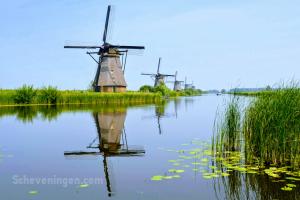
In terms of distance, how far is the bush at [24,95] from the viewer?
3247cm

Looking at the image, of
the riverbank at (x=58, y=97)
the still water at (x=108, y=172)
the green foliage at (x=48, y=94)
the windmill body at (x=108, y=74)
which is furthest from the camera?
the windmill body at (x=108, y=74)

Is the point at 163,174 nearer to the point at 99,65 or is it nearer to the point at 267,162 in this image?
the point at 267,162

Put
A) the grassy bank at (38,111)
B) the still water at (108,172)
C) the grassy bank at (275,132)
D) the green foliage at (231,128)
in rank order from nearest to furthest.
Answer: the still water at (108,172), the grassy bank at (275,132), the green foliage at (231,128), the grassy bank at (38,111)

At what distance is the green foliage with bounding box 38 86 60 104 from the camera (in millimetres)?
34188

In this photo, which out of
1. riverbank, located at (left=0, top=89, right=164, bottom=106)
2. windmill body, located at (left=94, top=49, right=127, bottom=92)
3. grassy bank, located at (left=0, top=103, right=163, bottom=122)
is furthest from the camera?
windmill body, located at (left=94, top=49, right=127, bottom=92)

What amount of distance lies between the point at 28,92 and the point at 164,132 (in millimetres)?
23122

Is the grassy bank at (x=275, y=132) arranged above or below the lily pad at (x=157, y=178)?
above

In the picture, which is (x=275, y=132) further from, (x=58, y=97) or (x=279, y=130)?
(x=58, y=97)

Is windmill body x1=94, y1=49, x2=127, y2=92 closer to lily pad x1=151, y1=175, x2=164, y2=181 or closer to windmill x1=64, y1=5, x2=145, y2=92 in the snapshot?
windmill x1=64, y1=5, x2=145, y2=92

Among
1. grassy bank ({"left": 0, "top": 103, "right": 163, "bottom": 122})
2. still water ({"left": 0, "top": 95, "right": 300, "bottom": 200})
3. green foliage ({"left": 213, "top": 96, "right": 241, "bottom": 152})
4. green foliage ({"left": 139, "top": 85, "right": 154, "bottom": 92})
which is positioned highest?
green foliage ({"left": 139, "top": 85, "right": 154, "bottom": 92})

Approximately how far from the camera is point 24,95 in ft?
107

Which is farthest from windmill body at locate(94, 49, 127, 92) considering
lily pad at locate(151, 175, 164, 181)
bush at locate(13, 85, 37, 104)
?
lily pad at locate(151, 175, 164, 181)

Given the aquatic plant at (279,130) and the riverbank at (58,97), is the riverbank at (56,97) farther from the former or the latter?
the aquatic plant at (279,130)

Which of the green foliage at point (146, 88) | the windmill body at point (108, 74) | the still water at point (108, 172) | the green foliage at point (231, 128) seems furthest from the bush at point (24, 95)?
the green foliage at point (146, 88)
